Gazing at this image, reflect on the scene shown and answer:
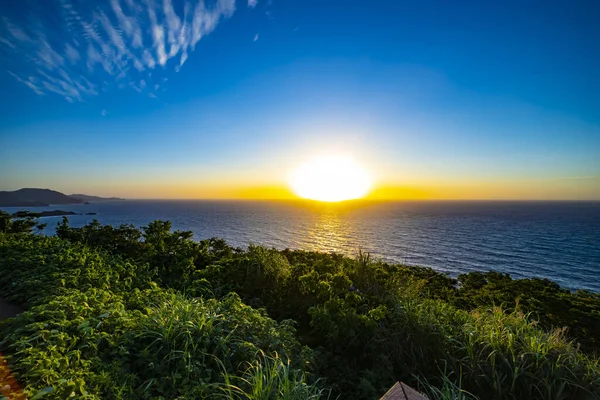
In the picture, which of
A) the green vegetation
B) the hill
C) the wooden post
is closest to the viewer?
the wooden post

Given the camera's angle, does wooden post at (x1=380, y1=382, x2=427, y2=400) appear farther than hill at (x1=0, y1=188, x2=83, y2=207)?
No

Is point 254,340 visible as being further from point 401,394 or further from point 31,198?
point 31,198

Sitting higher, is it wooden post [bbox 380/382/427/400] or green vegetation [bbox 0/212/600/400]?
wooden post [bbox 380/382/427/400]

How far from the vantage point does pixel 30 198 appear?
11775 centimetres

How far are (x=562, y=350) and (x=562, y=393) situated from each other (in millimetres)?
803

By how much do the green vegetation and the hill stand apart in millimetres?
139146

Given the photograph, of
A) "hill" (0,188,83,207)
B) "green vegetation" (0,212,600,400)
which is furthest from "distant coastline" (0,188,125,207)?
"green vegetation" (0,212,600,400)

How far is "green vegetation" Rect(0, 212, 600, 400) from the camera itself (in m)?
2.44

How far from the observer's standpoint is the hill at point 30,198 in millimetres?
105887

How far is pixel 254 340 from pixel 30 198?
165m

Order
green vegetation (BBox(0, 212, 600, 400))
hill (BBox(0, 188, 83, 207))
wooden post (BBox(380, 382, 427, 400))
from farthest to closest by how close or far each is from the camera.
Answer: hill (BBox(0, 188, 83, 207))
green vegetation (BBox(0, 212, 600, 400))
wooden post (BBox(380, 382, 427, 400))

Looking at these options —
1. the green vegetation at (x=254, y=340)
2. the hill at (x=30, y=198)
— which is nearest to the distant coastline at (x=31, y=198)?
the hill at (x=30, y=198)

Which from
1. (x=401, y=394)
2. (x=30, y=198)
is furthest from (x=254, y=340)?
(x=30, y=198)

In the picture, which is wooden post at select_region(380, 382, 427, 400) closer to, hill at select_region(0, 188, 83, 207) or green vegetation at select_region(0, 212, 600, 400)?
green vegetation at select_region(0, 212, 600, 400)
